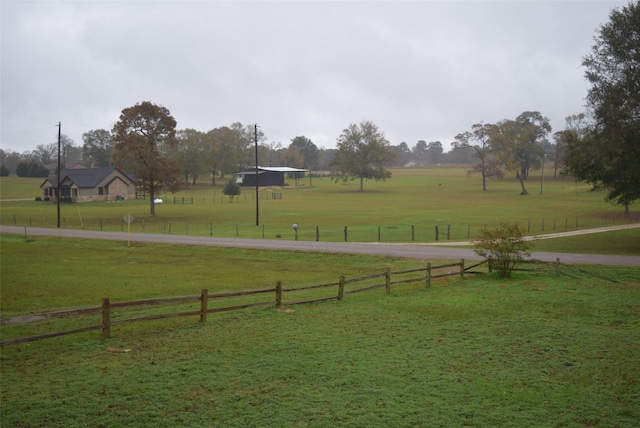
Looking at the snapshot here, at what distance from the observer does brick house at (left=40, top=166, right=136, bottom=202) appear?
94562 millimetres

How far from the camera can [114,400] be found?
10164mm

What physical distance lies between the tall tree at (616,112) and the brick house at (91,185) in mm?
77097

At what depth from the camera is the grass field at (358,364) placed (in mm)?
9539

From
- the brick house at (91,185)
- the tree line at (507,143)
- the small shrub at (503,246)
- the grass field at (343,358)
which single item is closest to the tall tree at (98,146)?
the tree line at (507,143)

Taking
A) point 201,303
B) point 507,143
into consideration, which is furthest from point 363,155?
point 201,303

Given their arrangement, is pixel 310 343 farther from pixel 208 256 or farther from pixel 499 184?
pixel 499 184

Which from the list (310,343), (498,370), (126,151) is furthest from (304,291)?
(126,151)

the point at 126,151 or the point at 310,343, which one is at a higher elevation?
the point at 126,151

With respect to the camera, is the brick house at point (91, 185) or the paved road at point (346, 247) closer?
the paved road at point (346, 247)

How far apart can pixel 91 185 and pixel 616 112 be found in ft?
269

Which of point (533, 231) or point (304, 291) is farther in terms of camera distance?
point (533, 231)

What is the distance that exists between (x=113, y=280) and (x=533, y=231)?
3418cm

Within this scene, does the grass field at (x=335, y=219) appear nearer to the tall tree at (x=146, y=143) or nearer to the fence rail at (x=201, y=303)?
the tall tree at (x=146, y=143)

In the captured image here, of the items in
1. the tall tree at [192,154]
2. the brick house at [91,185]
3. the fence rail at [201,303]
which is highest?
the tall tree at [192,154]
